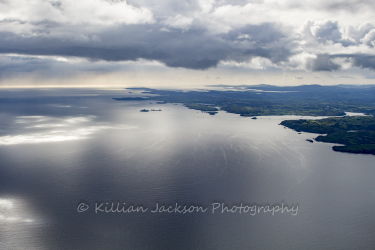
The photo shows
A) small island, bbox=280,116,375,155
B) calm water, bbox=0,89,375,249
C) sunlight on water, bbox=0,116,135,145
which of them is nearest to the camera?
calm water, bbox=0,89,375,249

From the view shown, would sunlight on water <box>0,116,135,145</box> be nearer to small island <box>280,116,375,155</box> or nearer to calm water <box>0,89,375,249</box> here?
calm water <box>0,89,375,249</box>

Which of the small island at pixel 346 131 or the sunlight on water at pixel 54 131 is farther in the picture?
the sunlight on water at pixel 54 131

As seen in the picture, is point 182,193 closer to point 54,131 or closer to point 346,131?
point 54,131

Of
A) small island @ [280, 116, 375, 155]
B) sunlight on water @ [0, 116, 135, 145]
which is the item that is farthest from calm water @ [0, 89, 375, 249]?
small island @ [280, 116, 375, 155]

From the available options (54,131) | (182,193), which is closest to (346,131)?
(182,193)

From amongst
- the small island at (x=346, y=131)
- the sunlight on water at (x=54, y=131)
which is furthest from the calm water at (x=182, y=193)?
the small island at (x=346, y=131)

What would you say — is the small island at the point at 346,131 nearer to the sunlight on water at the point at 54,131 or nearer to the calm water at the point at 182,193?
the calm water at the point at 182,193
